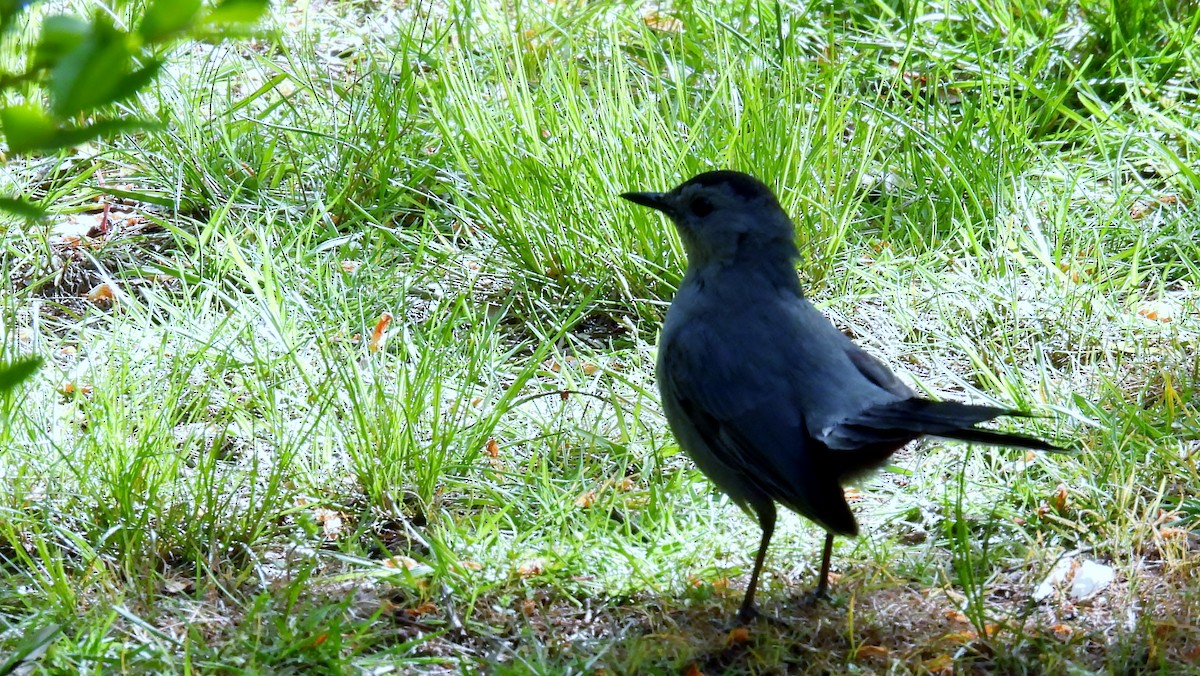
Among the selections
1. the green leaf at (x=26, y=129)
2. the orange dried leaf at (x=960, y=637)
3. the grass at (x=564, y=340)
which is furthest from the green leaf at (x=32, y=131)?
the orange dried leaf at (x=960, y=637)

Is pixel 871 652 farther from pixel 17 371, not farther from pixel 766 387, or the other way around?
pixel 17 371

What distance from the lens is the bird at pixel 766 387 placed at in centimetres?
285

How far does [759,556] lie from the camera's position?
3.21 metres

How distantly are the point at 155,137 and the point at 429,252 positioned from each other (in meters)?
1.18

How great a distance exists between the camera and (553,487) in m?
3.57

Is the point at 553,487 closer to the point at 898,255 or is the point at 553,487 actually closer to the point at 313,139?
the point at 898,255

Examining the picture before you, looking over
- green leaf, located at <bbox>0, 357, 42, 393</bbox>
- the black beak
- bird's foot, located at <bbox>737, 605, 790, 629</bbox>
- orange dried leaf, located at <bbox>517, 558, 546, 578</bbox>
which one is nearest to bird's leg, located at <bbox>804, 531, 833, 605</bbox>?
bird's foot, located at <bbox>737, 605, 790, 629</bbox>

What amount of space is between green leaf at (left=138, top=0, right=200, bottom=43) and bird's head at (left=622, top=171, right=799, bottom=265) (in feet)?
8.06

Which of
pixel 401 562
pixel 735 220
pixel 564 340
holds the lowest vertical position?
pixel 401 562

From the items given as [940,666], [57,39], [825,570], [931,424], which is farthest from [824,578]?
[57,39]

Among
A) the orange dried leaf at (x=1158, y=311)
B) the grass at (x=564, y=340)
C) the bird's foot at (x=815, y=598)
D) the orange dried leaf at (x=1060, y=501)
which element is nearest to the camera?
the grass at (x=564, y=340)

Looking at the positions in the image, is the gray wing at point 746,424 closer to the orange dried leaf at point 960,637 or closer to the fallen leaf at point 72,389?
the orange dried leaf at point 960,637

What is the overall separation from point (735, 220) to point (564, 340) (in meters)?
1.21

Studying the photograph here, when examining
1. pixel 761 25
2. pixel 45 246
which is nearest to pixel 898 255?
pixel 761 25
